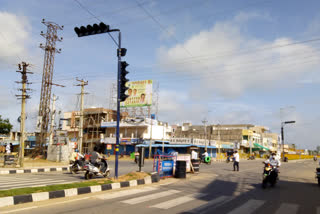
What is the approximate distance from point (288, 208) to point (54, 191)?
6.48m

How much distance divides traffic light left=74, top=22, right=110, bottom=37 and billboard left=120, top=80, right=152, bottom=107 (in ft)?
112

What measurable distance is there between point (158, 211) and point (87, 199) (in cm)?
242

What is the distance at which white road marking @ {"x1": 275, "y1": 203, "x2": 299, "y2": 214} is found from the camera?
23.0ft

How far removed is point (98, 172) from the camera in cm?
1234

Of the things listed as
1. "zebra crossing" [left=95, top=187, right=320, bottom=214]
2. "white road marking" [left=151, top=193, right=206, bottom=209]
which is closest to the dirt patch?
"zebra crossing" [left=95, top=187, right=320, bottom=214]

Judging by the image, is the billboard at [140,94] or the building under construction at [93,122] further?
the building under construction at [93,122]

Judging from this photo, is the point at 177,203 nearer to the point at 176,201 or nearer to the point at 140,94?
the point at 176,201

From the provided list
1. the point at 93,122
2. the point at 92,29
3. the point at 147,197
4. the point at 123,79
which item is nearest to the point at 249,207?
the point at 147,197

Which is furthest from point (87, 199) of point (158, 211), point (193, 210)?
point (193, 210)

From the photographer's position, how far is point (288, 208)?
7.40 m

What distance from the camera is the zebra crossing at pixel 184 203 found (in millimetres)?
6914

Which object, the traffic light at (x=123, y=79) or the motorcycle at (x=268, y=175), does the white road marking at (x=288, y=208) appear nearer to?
the motorcycle at (x=268, y=175)

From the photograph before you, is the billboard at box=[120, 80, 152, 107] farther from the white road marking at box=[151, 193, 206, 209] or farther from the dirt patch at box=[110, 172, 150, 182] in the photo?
the white road marking at box=[151, 193, 206, 209]

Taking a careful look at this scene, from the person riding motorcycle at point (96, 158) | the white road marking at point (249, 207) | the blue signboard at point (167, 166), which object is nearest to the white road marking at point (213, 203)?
the white road marking at point (249, 207)
